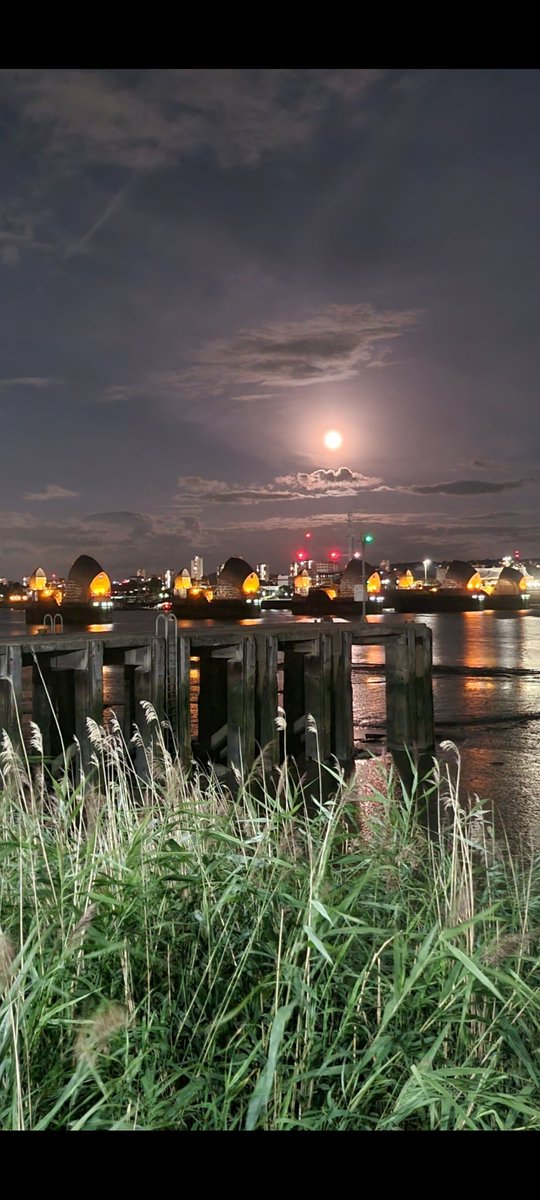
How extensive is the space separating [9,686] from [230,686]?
4500mm

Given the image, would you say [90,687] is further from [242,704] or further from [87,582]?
[87,582]

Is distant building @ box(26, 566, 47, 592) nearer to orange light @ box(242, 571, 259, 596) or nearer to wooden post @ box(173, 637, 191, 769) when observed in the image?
orange light @ box(242, 571, 259, 596)

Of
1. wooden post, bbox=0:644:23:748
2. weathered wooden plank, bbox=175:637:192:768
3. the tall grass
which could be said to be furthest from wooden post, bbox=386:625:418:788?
the tall grass

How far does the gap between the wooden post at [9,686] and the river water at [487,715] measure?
780mm

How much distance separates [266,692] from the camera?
15734 mm

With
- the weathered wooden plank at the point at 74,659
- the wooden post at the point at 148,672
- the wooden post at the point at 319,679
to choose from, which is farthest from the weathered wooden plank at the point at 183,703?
the wooden post at the point at 319,679

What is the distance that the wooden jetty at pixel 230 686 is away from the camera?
13.6 meters

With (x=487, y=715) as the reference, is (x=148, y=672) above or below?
above

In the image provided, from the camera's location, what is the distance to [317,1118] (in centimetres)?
327

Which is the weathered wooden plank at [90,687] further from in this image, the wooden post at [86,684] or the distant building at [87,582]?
the distant building at [87,582]

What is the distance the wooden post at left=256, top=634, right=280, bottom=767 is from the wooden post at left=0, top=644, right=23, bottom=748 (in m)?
4.66

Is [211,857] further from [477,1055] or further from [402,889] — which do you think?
[477,1055]

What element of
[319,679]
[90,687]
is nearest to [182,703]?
[90,687]

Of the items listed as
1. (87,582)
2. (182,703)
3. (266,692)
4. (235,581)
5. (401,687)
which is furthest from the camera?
(235,581)
